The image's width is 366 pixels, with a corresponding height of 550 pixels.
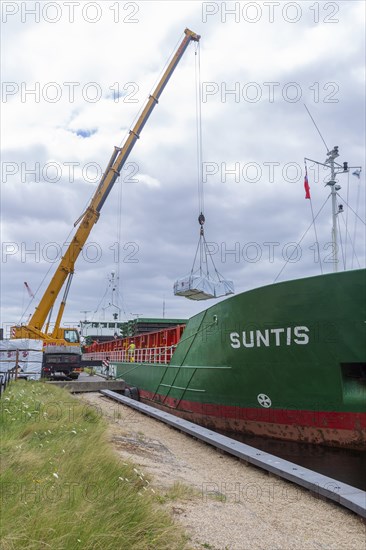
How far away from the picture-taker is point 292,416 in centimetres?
768

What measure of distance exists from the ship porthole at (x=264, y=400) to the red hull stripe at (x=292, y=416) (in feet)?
0.23

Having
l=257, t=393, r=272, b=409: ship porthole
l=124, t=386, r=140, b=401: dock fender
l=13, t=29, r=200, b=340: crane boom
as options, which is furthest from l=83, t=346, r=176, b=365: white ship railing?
l=257, t=393, r=272, b=409: ship porthole

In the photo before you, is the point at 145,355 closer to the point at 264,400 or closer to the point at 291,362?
the point at 264,400

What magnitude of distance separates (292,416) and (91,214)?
1447 cm

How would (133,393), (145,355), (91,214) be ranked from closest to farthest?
(133,393) < (145,355) < (91,214)

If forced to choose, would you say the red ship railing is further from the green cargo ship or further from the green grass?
the green grass

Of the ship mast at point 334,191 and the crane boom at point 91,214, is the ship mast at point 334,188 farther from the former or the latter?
the crane boom at point 91,214

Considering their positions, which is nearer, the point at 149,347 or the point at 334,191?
the point at 334,191

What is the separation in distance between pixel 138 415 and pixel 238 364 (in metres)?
3.09

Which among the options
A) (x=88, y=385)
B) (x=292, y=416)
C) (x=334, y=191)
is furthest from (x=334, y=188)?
(x=88, y=385)

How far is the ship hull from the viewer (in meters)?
A: 7.00

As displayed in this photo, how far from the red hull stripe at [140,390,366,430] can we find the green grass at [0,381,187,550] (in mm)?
3666

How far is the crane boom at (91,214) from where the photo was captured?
19688 millimetres

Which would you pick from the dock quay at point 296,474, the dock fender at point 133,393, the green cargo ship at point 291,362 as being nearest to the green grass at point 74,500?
the dock quay at point 296,474
